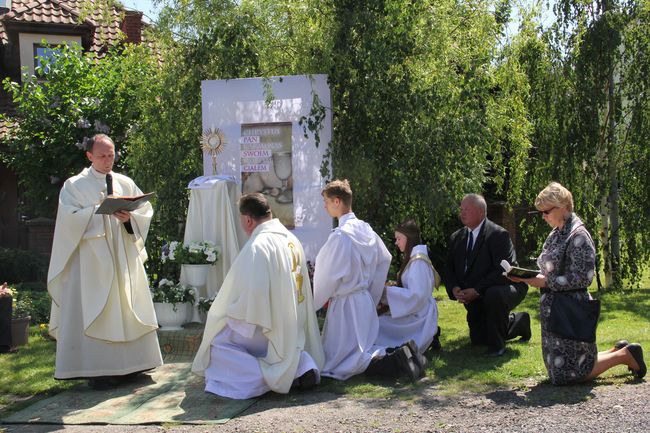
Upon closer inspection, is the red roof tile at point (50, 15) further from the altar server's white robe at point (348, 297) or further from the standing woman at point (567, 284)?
the standing woman at point (567, 284)

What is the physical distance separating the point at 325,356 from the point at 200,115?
4376 millimetres

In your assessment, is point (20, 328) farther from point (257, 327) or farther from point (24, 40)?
point (24, 40)

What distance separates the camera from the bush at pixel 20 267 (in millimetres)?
15297

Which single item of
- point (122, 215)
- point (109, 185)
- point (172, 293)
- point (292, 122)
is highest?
point (292, 122)

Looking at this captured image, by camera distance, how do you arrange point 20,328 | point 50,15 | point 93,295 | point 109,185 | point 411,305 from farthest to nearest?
point 50,15
point 20,328
point 411,305
point 109,185
point 93,295

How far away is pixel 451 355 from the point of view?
26.6 feet

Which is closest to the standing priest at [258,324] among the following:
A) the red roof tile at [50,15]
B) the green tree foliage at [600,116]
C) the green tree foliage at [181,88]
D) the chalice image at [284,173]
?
the chalice image at [284,173]

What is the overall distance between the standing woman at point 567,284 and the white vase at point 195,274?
3723 mm

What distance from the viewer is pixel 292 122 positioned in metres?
9.53

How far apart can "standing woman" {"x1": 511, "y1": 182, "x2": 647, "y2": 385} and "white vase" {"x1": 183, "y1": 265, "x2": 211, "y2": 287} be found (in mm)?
3723

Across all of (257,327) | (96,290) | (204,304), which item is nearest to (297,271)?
(257,327)

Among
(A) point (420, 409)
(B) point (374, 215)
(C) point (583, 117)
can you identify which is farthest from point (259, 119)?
(C) point (583, 117)

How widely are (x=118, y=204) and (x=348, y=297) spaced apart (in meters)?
2.20

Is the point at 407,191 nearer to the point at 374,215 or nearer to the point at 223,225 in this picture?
the point at 374,215
